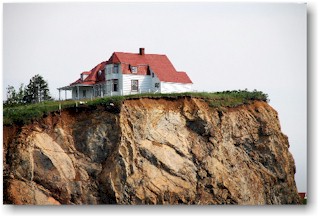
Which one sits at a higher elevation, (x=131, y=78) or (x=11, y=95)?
(x=131, y=78)

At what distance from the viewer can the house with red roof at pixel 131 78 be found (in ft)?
52.7

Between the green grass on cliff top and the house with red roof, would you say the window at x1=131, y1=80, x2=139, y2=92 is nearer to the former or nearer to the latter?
the house with red roof

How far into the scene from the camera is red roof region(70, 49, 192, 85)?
15.8 metres

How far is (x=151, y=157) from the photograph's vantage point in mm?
15055

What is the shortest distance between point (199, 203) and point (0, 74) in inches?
189

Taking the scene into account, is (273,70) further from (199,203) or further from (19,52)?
(19,52)

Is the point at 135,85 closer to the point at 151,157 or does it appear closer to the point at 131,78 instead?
the point at 131,78

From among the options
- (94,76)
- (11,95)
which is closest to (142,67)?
(94,76)

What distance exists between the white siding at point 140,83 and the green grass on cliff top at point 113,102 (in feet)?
1.89

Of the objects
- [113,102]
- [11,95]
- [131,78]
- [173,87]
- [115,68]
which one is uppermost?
[115,68]

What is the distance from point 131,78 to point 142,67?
14.1 inches

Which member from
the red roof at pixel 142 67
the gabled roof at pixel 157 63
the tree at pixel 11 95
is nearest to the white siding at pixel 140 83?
the red roof at pixel 142 67

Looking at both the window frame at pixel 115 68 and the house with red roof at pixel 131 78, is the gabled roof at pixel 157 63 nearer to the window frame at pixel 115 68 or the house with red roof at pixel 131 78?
the house with red roof at pixel 131 78

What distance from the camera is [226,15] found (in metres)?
14.4
